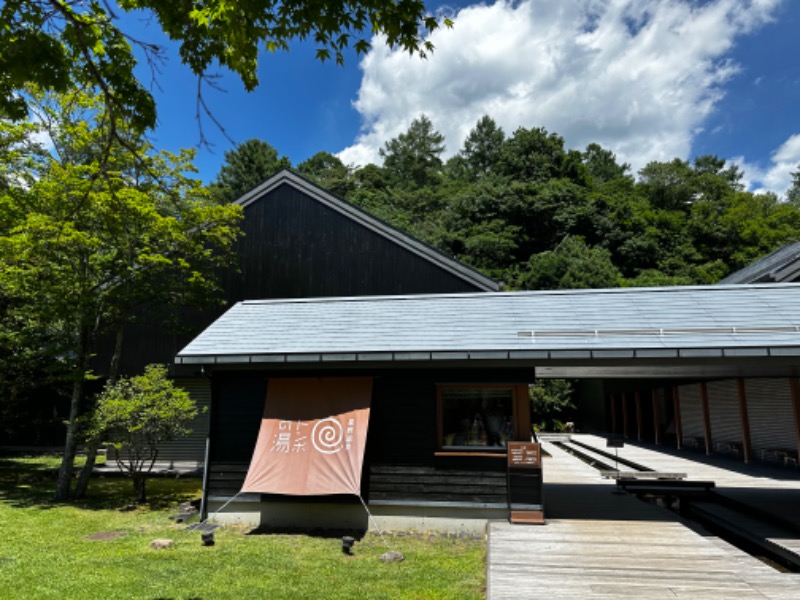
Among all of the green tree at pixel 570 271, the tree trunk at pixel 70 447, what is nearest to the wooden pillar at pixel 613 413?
the green tree at pixel 570 271

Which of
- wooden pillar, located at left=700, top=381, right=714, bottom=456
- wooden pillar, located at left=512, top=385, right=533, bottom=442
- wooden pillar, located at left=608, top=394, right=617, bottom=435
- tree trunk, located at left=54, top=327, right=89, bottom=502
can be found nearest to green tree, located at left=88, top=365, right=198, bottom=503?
tree trunk, located at left=54, top=327, right=89, bottom=502

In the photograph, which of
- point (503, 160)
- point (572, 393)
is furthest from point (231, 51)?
point (503, 160)

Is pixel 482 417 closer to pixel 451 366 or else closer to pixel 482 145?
pixel 451 366

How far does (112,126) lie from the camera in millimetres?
3828

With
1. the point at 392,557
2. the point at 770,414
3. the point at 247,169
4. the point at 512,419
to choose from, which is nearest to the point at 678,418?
the point at 770,414

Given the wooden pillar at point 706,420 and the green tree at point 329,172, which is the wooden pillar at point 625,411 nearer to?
the wooden pillar at point 706,420

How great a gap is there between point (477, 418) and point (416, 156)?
191 feet

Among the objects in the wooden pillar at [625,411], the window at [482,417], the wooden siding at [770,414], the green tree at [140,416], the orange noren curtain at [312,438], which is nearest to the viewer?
the orange noren curtain at [312,438]

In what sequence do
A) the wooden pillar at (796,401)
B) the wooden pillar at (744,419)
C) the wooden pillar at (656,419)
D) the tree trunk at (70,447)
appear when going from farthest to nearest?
the wooden pillar at (656,419) → the wooden pillar at (744,419) → the wooden pillar at (796,401) → the tree trunk at (70,447)

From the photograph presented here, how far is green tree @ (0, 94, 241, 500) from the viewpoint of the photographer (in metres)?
10.8

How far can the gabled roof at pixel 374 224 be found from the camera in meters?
15.3

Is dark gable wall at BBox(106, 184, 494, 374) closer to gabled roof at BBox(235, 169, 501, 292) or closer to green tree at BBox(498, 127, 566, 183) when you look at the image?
gabled roof at BBox(235, 169, 501, 292)

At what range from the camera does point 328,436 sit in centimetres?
838

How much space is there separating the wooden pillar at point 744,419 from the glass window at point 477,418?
10.2 m
